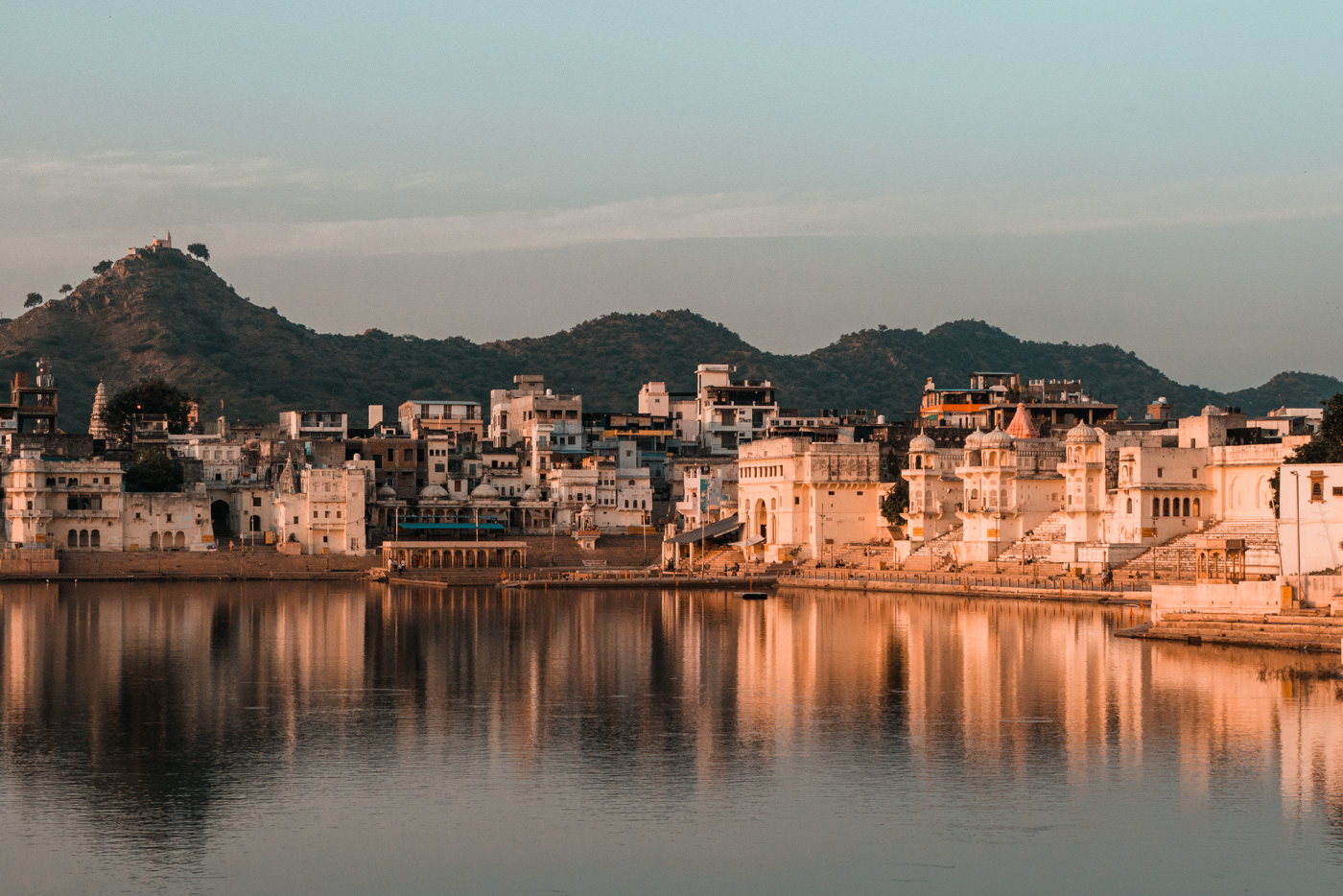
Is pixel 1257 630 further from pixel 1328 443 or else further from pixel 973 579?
pixel 973 579

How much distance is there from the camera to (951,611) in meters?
57.2

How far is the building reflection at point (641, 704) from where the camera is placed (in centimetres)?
2744

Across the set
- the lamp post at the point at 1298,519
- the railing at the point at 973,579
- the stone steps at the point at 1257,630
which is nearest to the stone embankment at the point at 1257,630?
the stone steps at the point at 1257,630

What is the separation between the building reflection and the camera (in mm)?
27438

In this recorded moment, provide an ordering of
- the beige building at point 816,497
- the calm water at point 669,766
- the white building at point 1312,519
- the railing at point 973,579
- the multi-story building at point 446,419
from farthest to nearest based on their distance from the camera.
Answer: the multi-story building at point 446,419 < the beige building at point 816,497 < the railing at point 973,579 < the white building at point 1312,519 < the calm water at point 669,766

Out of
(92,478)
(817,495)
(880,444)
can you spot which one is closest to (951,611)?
(817,495)

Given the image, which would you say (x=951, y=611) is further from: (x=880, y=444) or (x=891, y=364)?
(x=891, y=364)

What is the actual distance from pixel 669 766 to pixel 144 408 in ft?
259

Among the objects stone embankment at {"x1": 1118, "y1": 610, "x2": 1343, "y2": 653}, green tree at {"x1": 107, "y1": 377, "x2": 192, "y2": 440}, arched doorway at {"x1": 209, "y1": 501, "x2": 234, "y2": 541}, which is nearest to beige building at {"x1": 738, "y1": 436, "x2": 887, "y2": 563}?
arched doorway at {"x1": 209, "y1": 501, "x2": 234, "y2": 541}

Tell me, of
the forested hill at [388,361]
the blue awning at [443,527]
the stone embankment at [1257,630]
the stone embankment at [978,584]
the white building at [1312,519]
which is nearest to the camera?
the stone embankment at [1257,630]

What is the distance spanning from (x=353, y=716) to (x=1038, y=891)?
1609cm

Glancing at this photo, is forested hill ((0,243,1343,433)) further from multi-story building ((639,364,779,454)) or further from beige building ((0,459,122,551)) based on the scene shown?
beige building ((0,459,122,551))

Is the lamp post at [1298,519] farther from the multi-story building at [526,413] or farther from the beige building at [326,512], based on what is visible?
the multi-story building at [526,413]

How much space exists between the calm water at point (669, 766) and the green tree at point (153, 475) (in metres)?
36.3
